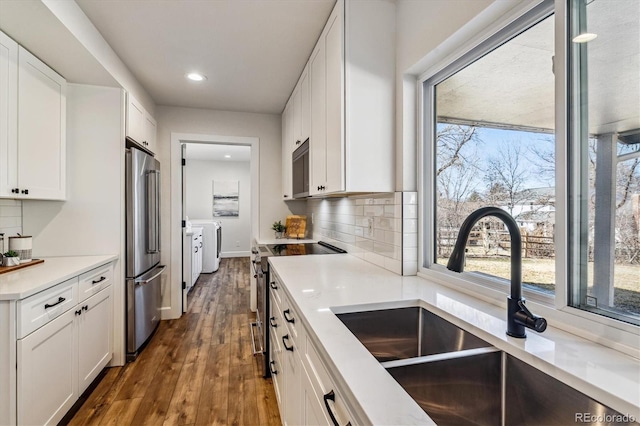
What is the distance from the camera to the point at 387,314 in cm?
123

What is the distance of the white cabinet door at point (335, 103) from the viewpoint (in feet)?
5.60

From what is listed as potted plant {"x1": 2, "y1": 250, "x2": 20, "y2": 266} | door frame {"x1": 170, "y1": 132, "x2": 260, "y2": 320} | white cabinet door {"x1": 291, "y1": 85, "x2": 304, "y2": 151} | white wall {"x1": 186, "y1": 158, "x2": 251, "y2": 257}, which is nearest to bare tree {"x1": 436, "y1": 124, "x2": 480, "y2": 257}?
white cabinet door {"x1": 291, "y1": 85, "x2": 304, "y2": 151}

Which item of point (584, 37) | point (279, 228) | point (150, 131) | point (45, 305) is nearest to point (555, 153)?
point (584, 37)

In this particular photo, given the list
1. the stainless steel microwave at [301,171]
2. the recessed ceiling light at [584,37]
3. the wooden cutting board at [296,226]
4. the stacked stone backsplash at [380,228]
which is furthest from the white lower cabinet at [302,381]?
the wooden cutting board at [296,226]

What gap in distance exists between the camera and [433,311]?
1189 mm

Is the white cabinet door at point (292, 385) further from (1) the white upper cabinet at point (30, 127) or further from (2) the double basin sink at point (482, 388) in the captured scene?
(1) the white upper cabinet at point (30, 127)

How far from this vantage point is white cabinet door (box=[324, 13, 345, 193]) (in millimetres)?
1707

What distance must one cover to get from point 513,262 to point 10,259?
2695mm

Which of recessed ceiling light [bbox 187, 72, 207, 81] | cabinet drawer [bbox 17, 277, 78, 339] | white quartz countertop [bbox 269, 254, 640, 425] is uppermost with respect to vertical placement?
recessed ceiling light [bbox 187, 72, 207, 81]

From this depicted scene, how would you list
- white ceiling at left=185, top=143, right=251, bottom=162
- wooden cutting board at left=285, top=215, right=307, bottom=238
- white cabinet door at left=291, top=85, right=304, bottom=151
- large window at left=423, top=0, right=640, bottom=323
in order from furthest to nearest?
white ceiling at left=185, top=143, right=251, bottom=162
wooden cutting board at left=285, top=215, right=307, bottom=238
white cabinet door at left=291, top=85, right=304, bottom=151
large window at left=423, top=0, right=640, bottom=323

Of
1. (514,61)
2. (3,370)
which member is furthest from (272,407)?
(514,61)

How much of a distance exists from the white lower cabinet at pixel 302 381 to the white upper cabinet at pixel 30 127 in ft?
5.70

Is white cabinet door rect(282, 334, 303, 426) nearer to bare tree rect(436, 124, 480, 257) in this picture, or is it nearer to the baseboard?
bare tree rect(436, 124, 480, 257)

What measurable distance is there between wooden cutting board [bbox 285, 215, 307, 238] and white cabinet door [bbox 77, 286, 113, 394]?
182 cm
